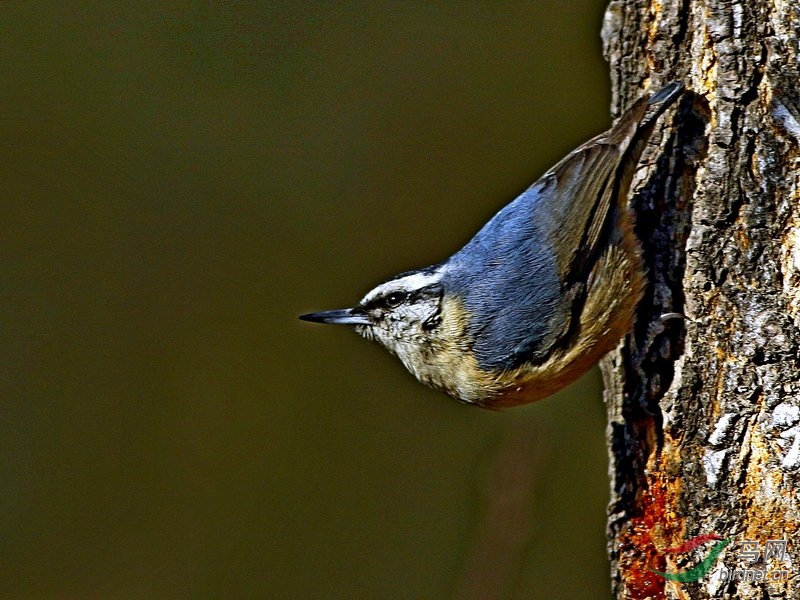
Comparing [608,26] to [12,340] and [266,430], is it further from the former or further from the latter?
[12,340]

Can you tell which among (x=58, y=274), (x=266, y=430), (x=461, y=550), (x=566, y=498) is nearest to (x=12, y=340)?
(x=58, y=274)

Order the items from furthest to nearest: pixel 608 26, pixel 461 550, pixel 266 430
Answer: pixel 266 430 < pixel 461 550 < pixel 608 26

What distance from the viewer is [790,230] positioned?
2186 mm

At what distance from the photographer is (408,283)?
2.94 m

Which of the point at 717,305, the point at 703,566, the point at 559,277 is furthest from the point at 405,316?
the point at 703,566

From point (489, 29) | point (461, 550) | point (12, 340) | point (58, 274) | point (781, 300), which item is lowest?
point (461, 550)

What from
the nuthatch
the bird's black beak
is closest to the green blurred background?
the bird's black beak

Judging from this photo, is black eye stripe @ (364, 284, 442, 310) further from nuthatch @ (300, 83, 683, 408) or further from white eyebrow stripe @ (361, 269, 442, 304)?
nuthatch @ (300, 83, 683, 408)

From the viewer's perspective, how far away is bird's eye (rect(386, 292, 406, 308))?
296 centimetres

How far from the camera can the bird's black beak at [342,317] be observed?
304cm

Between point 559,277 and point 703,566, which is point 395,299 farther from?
point 703,566

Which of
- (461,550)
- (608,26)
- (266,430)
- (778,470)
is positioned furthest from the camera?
(266,430)

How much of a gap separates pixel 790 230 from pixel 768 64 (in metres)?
0.44

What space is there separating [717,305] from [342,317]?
4.29ft
